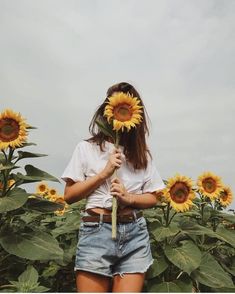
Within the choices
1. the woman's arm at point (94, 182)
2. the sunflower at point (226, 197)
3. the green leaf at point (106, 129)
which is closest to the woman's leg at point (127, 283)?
the woman's arm at point (94, 182)

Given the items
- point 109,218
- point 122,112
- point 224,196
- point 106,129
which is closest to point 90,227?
point 109,218

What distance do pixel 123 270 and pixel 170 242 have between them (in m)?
1.05

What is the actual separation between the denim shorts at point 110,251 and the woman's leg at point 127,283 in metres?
0.03

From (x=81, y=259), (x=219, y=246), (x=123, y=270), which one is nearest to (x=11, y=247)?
(x=81, y=259)

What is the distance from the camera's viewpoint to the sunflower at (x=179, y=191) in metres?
3.65

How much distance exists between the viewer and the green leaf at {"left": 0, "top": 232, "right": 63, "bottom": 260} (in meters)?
3.18

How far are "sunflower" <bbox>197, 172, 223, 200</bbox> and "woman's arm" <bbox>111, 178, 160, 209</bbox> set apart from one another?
1462mm

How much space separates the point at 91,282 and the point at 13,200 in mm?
797

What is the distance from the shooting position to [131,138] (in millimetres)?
3225

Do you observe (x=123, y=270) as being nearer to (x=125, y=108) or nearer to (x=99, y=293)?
(x=99, y=293)

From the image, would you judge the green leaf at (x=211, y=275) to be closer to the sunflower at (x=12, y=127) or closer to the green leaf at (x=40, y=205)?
the green leaf at (x=40, y=205)

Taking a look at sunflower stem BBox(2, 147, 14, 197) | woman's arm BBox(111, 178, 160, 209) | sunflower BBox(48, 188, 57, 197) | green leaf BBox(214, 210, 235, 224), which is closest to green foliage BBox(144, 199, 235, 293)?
green leaf BBox(214, 210, 235, 224)

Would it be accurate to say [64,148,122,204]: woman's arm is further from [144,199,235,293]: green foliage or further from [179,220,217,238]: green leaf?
[179,220,217,238]: green leaf

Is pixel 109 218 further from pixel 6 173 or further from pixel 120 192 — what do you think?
pixel 6 173
